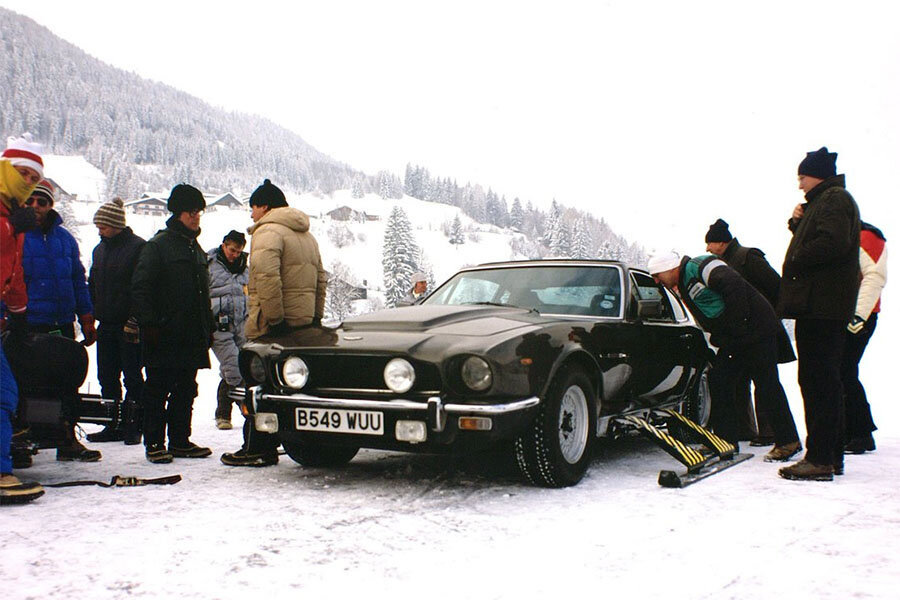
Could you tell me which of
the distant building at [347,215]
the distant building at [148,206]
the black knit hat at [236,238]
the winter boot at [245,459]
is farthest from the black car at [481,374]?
the distant building at [347,215]

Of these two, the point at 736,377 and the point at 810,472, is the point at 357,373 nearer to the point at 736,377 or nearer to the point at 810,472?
the point at 810,472

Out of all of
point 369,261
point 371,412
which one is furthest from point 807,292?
point 369,261

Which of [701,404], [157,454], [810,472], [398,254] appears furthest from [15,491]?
[398,254]

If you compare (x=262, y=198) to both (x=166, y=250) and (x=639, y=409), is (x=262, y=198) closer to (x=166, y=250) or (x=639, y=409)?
(x=166, y=250)

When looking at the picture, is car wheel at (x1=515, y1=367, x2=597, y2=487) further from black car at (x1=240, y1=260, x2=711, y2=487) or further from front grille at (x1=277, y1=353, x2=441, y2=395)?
front grille at (x1=277, y1=353, x2=441, y2=395)

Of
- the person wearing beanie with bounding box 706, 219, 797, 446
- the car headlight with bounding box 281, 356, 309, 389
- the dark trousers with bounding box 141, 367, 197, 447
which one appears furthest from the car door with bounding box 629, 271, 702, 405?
the dark trousers with bounding box 141, 367, 197, 447

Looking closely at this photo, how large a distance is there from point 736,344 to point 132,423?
16.3ft

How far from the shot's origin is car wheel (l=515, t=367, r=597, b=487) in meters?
4.20

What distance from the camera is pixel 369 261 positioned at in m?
104

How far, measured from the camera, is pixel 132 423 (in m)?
5.91

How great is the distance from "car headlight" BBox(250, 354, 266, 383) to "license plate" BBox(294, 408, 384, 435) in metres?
0.52

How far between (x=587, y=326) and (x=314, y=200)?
6645 inches

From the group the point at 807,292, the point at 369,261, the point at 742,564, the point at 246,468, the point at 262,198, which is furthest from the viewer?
the point at 369,261

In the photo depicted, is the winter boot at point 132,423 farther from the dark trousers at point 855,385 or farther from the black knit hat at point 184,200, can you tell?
the dark trousers at point 855,385
